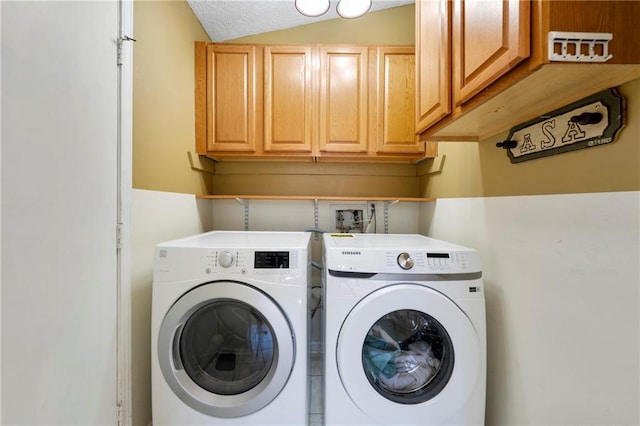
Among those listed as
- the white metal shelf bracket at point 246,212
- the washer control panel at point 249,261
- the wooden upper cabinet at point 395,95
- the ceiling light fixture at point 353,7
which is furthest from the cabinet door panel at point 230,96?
the washer control panel at point 249,261

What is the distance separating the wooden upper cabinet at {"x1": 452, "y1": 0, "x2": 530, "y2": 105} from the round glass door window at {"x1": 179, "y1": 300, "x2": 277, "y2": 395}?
121cm

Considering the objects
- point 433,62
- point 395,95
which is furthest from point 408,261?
point 395,95

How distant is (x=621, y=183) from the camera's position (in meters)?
0.78

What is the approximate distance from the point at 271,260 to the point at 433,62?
110cm

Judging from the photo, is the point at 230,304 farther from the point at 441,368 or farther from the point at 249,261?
the point at 441,368

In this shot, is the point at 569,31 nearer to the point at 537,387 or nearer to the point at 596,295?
the point at 596,295

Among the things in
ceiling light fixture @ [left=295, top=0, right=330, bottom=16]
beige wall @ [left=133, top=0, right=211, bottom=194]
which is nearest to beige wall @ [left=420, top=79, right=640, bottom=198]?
ceiling light fixture @ [left=295, top=0, right=330, bottom=16]

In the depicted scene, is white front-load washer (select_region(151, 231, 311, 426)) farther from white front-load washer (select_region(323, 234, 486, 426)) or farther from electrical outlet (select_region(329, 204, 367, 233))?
electrical outlet (select_region(329, 204, 367, 233))

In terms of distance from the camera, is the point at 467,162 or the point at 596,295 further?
the point at 467,162

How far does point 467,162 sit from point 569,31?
965mm

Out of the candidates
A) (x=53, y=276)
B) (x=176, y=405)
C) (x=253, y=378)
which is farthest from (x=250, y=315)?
(x=53, y=276)

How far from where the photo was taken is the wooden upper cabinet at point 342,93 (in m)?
1.91

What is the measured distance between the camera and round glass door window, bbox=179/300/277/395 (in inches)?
47.8

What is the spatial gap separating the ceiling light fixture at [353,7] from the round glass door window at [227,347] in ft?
5.72
